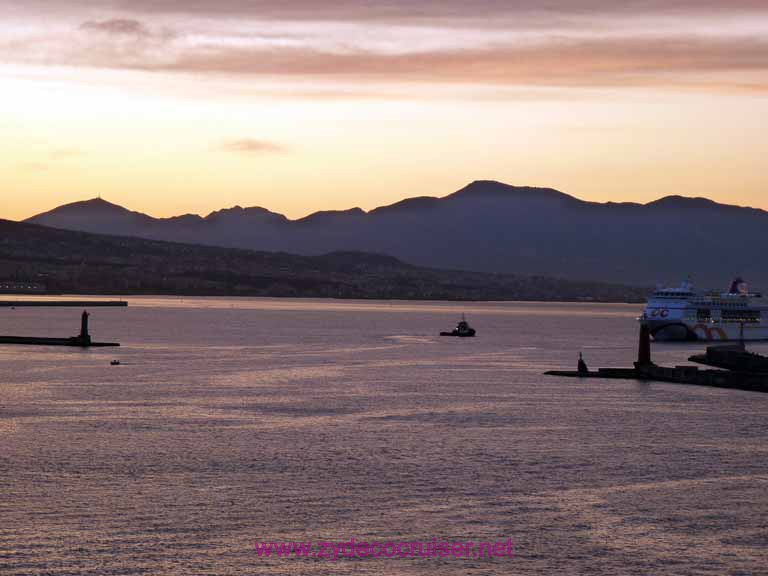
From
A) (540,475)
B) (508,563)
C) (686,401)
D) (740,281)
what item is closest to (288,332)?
(740,281)

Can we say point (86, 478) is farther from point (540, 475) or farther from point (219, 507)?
point (540, 475)

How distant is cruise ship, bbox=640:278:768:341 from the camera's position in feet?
485

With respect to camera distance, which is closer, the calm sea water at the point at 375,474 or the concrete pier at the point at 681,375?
the calm sea water at the point at 375,474

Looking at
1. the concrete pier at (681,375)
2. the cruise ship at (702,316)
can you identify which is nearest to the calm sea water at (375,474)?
the concrete pier at (681,375)

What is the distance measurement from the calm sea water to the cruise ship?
76.3 m

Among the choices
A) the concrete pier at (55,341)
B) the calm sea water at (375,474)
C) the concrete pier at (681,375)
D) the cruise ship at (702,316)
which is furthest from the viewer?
the cruise ship at (702,316)

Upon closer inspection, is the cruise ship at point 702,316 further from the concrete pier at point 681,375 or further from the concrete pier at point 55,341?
the concrete pier at point 55,341

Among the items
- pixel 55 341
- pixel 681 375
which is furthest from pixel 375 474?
pixel 55 341

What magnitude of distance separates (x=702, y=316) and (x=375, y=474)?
121 meters

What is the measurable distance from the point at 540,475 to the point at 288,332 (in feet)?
404

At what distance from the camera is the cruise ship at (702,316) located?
147875 mm

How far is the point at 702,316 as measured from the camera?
14912 cm

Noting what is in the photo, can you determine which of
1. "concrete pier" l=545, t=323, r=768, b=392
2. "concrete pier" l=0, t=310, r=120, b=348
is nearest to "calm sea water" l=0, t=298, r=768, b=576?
"concrete pier" l=545, t=323, r=768, b=392

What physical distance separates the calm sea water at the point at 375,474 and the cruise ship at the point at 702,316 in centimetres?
7628
